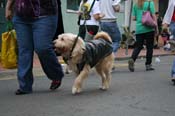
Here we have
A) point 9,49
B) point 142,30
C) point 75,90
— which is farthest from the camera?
point 142,30

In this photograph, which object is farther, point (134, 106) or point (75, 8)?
point (75, 8)

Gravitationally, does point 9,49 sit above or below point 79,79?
above

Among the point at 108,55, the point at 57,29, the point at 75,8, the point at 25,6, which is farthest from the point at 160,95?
the point at 75,8

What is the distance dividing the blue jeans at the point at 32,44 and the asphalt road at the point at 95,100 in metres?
0.34

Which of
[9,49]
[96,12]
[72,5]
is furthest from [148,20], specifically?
[72,5]

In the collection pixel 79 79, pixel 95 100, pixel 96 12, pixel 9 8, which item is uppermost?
pixel 9 8

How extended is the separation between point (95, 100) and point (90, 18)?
3732 millimetres

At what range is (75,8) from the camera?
20.4 m

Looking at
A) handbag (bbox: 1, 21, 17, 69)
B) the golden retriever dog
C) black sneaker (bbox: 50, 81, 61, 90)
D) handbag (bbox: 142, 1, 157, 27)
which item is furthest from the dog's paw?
handbag (bbox: 142, 1, 157, 27)

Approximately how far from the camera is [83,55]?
25.0 feet

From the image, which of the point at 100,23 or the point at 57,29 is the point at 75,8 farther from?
the point at 57,29

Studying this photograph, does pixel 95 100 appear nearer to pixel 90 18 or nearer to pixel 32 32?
pixel 32 32

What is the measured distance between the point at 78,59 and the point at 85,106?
3.20 ft

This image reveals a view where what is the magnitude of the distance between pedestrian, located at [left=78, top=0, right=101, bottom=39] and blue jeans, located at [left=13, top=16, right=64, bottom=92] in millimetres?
3070
